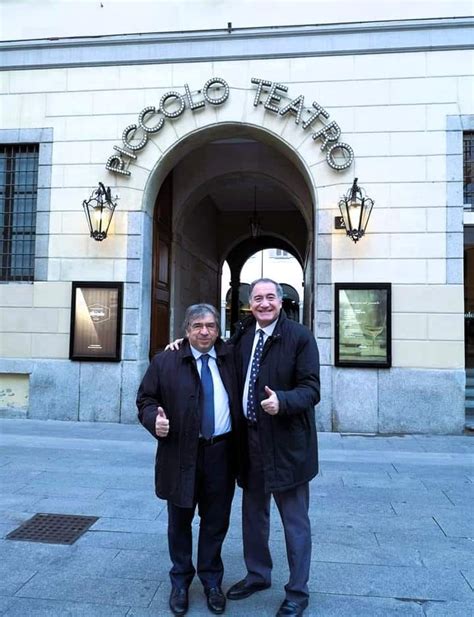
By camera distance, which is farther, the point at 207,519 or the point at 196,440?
the point at 207,519

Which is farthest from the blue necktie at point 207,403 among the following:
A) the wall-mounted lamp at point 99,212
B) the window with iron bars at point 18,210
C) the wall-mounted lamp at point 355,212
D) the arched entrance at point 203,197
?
the window with iron bars at point 18,210

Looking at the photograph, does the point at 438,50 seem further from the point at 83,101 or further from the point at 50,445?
the point at 50,445

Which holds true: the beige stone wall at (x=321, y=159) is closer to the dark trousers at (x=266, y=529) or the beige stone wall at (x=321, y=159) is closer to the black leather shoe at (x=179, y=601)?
the dark trousers at (x=266, y=529)

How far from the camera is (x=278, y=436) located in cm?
292

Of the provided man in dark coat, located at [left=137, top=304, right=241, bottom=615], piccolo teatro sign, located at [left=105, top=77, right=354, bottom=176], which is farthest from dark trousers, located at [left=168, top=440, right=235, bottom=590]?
piccolo teatro sign, located at [left=105, top=77, right=354, bottom=176]

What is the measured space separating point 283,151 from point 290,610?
24.2 ft

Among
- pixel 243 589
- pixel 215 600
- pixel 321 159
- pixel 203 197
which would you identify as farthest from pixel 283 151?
pixel 215 600

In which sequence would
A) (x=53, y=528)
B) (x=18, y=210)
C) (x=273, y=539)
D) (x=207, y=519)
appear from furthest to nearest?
(x=18, y=210) → (x=53, y=528) → (x=273, y=539) → (x=207, y=519)

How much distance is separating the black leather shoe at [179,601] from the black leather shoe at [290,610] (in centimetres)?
54

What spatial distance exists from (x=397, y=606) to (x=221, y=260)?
555 inches

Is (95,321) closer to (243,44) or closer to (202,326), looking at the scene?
(243,44)

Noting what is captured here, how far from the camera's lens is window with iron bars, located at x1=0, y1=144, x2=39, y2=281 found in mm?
9062

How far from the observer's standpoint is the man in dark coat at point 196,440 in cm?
293

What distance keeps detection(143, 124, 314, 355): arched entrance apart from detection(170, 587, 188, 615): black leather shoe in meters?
6.50
